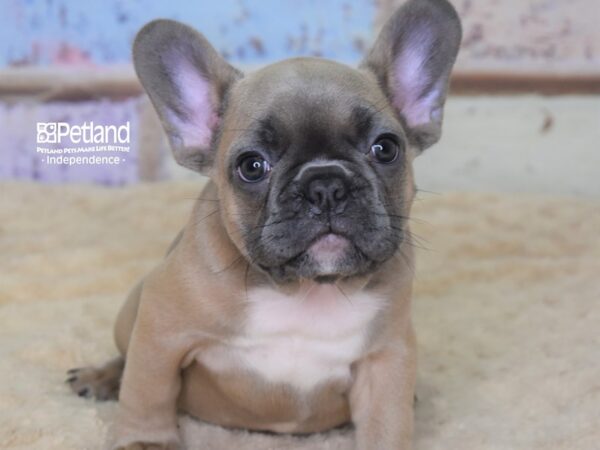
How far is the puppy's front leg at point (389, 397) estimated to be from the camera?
1.90m

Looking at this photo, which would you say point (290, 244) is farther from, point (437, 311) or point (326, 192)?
point (437, 311)

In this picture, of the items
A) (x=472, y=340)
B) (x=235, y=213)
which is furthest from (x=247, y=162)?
(x=472, y=340)

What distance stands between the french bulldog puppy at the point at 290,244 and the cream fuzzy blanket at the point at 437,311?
149 millimetres

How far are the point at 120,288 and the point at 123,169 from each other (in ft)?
3.72

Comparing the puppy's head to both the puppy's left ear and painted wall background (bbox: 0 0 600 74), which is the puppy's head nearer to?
the puppy's left ear

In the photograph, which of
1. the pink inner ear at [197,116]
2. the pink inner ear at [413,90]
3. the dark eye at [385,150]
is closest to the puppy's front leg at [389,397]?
the dark eye at [385,150]

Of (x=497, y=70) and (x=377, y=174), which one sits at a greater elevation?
(x=377, y=174)

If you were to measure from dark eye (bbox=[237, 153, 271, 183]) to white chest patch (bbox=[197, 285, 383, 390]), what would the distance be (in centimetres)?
23

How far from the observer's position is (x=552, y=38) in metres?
4.04

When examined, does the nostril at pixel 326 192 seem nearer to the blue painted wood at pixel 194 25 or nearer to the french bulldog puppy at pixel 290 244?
the french bulldog puppy at pixel 290 244

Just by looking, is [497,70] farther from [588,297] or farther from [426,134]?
[426,134]

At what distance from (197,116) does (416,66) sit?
1.60ft

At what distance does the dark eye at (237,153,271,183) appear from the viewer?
1.78 metres

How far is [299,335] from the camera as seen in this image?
6.16 ft
